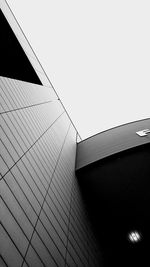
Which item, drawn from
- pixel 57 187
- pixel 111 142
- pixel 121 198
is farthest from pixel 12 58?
pixel 121 198

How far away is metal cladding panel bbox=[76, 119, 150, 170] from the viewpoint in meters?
10.7

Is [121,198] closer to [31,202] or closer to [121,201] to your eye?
[121,201]

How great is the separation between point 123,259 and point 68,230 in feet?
15.8

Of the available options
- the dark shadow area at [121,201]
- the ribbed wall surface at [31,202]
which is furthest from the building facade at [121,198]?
the ribbed wall surface at [31,202]

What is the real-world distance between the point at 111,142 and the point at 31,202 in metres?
7.38

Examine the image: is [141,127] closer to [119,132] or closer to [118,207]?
[119,132]

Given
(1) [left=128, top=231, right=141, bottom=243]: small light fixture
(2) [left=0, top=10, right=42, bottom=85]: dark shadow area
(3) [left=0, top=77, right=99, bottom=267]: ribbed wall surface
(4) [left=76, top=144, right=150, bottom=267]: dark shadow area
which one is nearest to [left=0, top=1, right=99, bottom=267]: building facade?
(3) [left=0, top=77, right=99, bottom=267]: ribbed wall surface

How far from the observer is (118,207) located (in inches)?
419

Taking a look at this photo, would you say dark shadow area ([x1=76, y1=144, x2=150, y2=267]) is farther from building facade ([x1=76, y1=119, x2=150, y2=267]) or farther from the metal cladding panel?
the metal cladding panel

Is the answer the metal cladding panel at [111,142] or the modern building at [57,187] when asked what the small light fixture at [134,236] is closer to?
the modern building at [57,187]

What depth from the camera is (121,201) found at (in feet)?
34.5

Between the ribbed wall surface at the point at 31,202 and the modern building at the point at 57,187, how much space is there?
2 centimetres

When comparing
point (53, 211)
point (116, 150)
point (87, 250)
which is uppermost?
point (53, 211)

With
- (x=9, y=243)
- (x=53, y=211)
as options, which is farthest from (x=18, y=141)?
(x=9, y=243)
